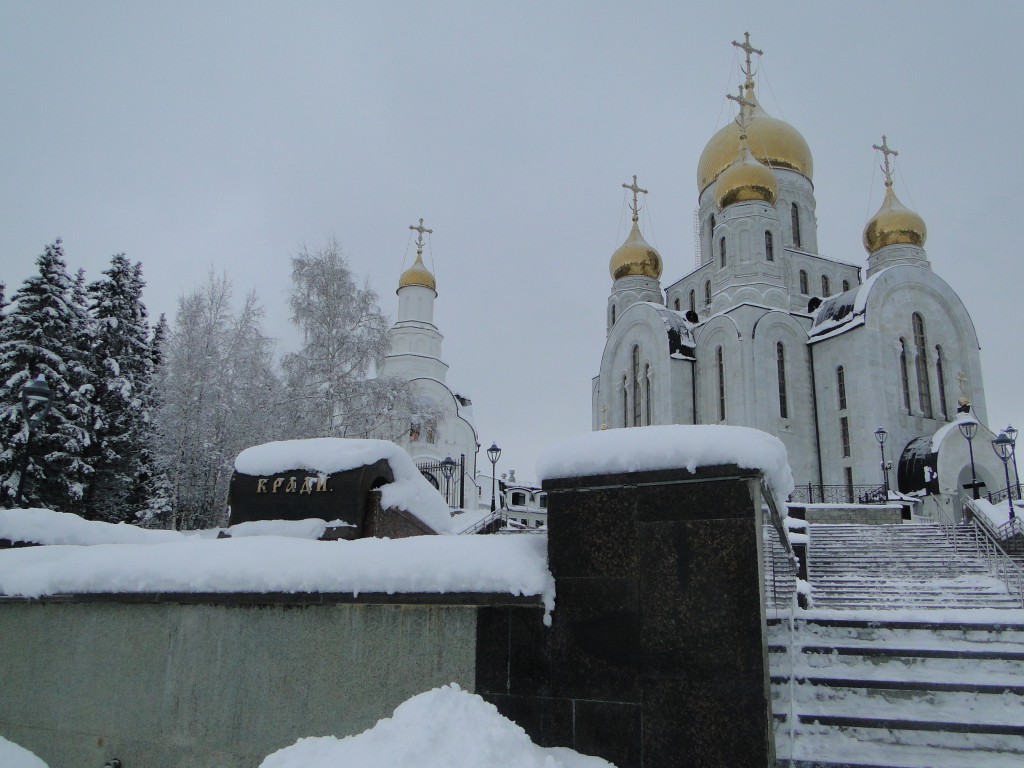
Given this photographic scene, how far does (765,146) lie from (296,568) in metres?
36.4

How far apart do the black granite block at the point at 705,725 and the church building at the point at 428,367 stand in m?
29.5

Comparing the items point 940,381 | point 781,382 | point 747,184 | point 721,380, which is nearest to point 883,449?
point 781,382

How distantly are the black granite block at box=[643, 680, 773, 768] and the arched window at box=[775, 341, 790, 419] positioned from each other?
26.4 m

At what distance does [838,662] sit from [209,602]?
3682 millimetres

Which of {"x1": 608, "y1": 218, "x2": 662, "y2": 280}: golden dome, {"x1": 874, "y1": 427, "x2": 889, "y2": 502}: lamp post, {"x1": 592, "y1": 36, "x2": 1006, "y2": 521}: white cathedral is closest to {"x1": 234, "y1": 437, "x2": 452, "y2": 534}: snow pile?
{"x1": 592, "y1": 36, "x2": 1006, "y2": 521}: white cathedral

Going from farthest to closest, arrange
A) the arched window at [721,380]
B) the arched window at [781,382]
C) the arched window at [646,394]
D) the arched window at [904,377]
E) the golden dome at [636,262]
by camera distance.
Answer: the golden dome at [636,262], the arched window at [646,394], the arched window at [721,380], the arched window at [781,382], the arched window at [904,377]

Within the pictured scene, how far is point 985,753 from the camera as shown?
3557 mm

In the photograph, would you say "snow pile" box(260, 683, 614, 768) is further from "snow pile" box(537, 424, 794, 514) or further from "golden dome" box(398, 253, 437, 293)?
"golden dome" box(398, 253, 437, 293)

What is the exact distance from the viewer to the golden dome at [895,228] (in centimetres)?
3175

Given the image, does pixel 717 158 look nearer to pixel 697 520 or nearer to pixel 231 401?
pixel 231 401

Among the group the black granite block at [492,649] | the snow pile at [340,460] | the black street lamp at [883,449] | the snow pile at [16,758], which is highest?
the black street lamp at [883,449]

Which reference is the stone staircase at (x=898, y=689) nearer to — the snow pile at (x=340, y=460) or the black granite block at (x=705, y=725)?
the black granite block at (x=705, y=725)

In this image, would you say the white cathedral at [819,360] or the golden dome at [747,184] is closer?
the white cathedral at [819,360]

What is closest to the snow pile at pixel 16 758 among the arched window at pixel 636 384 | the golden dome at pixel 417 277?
the arched window at pixel 636 384
